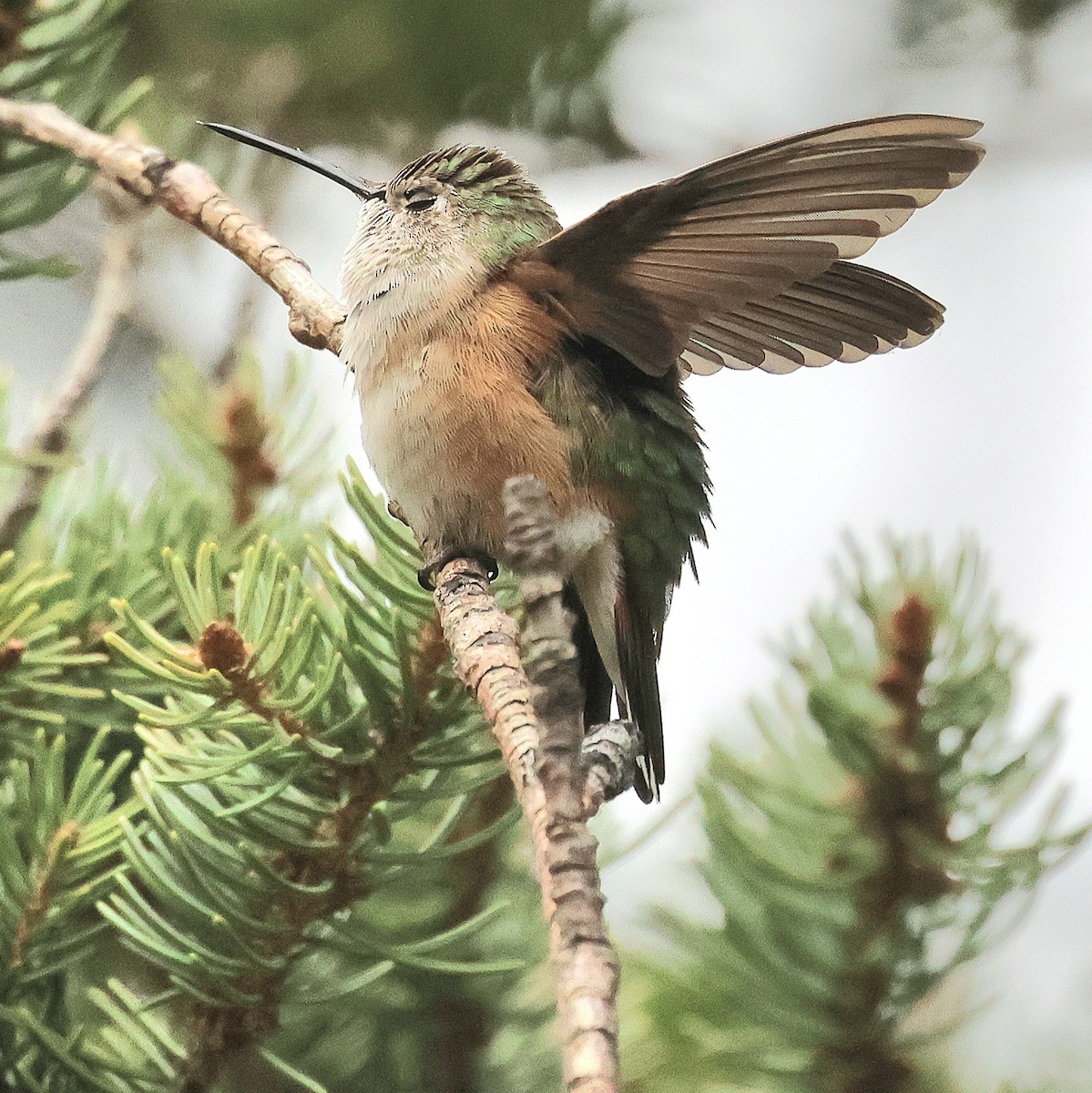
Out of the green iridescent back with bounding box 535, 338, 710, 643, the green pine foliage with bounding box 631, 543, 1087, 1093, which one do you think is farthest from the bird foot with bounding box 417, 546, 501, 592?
the green pine foliage with bounding box 631, 543, 1087, 1093

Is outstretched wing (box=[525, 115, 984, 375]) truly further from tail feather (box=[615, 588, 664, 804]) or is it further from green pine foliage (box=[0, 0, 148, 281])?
green pine foliage (box=[0, 0, 148, 281])

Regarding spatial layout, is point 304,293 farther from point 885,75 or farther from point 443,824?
point 885,75

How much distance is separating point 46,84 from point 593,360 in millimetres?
462

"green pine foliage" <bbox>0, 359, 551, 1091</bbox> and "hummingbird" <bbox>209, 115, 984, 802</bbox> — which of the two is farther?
"hummingbird" <bbox>209, 115, 984, 802</bbox>

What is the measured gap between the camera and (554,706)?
1.35ft

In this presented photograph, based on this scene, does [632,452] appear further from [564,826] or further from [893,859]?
[564,826]

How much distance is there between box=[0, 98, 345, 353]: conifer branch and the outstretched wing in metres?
0.19

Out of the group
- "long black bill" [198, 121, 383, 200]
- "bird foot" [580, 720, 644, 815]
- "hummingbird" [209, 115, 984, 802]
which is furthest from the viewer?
"long black bill" [198, 121, 383, 200]

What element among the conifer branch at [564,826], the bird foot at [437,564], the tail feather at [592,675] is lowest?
the conifer branch at [564,826]

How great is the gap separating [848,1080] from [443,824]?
0.29 m

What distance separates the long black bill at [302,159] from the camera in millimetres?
1149

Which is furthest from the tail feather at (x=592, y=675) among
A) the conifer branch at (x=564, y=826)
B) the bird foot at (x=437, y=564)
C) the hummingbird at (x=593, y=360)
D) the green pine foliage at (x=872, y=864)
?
the conifer branch at (x=564, y=826)

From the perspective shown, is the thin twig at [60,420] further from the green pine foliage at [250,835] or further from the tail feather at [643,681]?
the tail feather at [643,681]

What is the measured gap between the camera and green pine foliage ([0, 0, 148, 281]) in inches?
39.4
